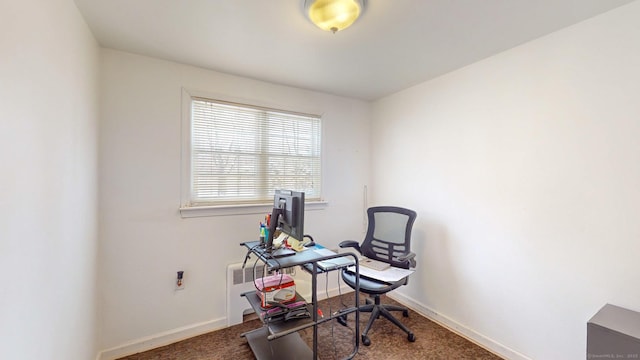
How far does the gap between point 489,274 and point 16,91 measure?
3.09 metres

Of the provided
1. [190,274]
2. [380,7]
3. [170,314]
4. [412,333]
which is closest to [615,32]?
[380,7]

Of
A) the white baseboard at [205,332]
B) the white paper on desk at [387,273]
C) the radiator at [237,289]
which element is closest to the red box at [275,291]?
the radiator at [237,289]

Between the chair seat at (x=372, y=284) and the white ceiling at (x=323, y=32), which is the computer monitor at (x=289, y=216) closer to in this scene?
the chair seat at (x=372, y=284)

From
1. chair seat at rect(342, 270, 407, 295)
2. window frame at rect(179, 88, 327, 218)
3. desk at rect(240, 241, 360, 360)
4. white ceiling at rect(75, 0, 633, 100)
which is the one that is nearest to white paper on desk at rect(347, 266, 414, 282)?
chair seat at rect(342, 270, 407, 295)

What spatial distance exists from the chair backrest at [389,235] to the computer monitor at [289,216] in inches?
43.9

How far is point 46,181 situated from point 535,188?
2.99 metres

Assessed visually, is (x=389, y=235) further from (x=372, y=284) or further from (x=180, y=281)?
(x=180, y=281)

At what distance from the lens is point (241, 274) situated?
2486mm

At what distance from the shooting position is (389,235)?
2.66 m

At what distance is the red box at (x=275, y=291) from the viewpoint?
6.40 ft

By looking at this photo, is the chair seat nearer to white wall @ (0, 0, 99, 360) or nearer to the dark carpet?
the dark carpet

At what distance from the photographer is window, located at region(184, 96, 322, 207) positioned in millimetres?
2428

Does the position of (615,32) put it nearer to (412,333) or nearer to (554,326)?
(554,326)

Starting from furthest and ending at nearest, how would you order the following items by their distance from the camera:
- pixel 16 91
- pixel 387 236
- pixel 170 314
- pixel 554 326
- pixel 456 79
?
pixel 387 236, pixel 456 79, pixel 170 314, pixel 554 326, pixel 16 91
